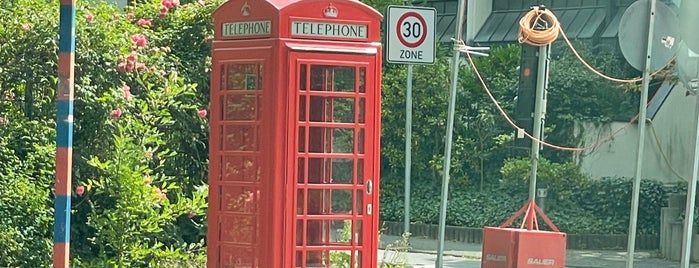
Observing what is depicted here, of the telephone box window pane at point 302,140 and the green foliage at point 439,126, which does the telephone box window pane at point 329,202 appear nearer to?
the telephone box window pane at point 302,140

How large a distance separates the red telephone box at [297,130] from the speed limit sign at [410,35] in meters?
3.17

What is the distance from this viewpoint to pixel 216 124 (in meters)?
8.09

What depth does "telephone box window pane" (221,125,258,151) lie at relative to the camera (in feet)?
25.8

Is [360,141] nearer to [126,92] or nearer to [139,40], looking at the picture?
[126,92]

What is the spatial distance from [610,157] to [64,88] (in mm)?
16694

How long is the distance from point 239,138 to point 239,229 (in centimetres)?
62

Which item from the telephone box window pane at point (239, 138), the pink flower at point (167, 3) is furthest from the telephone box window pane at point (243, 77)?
the pink flower at point (167, 3)

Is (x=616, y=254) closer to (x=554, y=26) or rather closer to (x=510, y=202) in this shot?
(x=510, y=202)

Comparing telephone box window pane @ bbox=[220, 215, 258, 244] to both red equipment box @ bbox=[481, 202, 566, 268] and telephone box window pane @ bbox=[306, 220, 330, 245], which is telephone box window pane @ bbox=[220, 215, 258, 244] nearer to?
telephone box window pane @ bbox=[306, 220, 330, 245]

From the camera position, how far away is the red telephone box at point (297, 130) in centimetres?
767

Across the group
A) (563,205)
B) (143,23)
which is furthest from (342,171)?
(563,205)

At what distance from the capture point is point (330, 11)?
7785mm

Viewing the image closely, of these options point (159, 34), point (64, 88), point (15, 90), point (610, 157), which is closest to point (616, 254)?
point (610, 157)

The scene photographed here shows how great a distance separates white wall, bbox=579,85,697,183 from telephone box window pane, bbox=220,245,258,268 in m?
14.9
